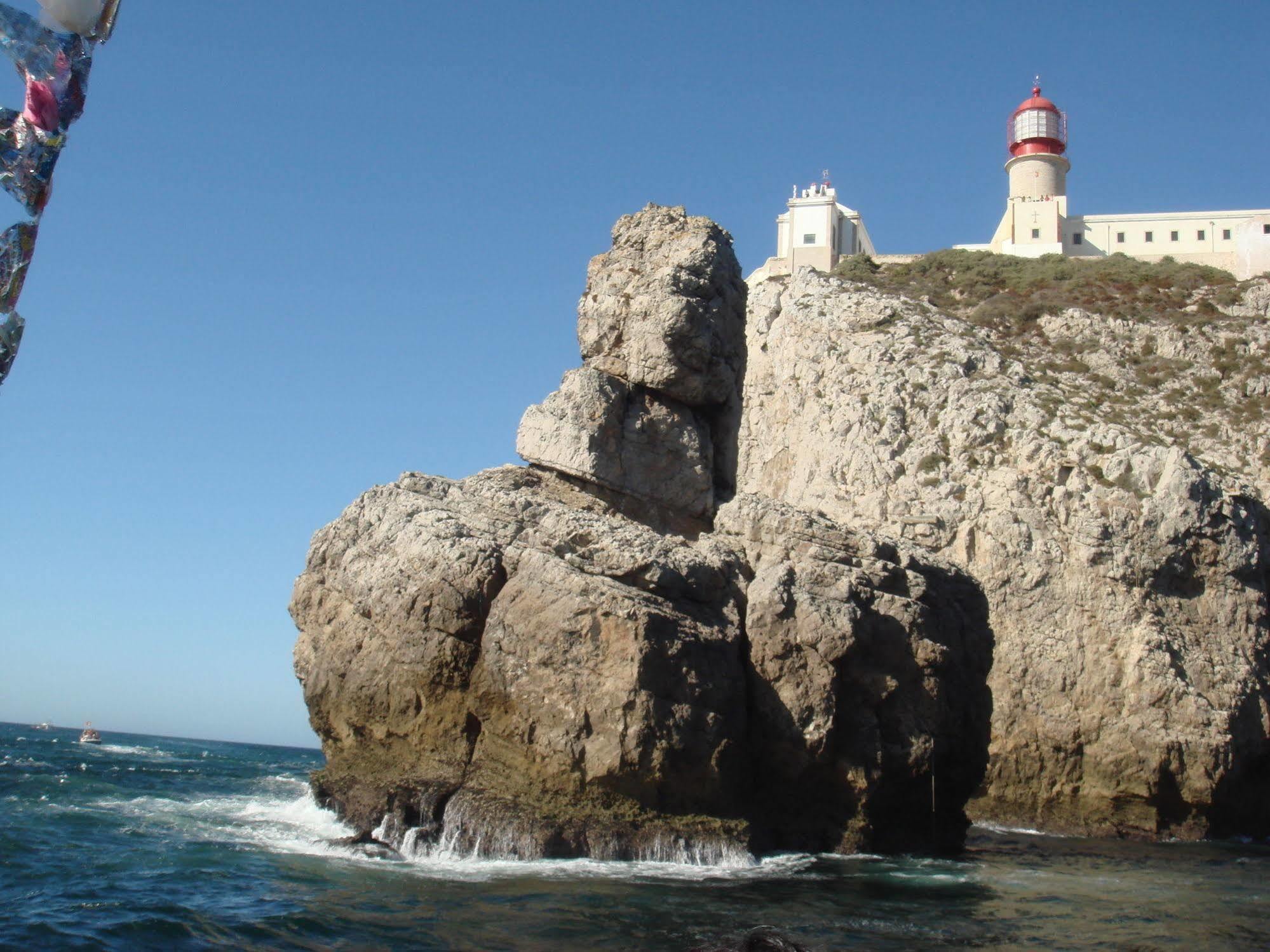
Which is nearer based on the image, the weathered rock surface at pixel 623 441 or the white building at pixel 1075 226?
the weathered rock surface at pixel 623 441

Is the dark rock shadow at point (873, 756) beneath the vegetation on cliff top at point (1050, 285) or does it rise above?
beneath

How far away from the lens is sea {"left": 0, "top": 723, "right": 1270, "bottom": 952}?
1142 cm

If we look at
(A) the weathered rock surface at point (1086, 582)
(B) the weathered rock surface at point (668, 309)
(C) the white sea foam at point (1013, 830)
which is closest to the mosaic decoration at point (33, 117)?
(A) the weathered rock surface at point (1086, 582)

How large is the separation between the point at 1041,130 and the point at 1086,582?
37.5 metres

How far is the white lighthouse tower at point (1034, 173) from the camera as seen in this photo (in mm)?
50938

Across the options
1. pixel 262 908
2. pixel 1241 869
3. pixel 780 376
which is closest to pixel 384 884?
pixel 262 908

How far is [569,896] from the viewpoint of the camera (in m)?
13.2

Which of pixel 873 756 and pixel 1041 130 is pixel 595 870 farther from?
pixel 1041 130

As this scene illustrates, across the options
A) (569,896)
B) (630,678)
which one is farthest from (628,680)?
(569,896)

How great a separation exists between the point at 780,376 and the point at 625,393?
7.32 meters

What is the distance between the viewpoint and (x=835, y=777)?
18.3 metres

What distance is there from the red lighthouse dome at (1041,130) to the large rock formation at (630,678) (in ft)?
131

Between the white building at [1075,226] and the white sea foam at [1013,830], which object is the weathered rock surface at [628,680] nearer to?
the white sea foam at [1013,830]

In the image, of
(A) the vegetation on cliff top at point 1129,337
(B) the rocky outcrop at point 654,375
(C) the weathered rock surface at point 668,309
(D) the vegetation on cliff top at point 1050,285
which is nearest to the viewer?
(B) the rocky outcrop at point 654,375
